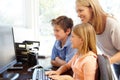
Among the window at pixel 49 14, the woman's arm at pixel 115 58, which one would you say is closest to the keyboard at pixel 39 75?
the woman's arm at pixel 115 58

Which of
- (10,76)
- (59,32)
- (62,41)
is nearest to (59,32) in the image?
(59,32)

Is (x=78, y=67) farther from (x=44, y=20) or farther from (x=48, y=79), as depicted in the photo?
(x=44, y=20)

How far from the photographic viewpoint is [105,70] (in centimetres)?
126

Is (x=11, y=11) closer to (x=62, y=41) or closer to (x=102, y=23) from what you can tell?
(x=62, y=41)

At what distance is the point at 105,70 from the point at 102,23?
0.55 meters

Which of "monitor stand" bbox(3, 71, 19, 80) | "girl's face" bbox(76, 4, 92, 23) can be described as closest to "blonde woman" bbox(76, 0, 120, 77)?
"girl's face" bbox(76, 4, 92, 23)

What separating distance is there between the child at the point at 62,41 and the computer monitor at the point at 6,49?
1.45 feet

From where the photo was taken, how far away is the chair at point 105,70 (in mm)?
1234

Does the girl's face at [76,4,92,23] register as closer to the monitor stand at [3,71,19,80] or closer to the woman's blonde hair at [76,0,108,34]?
the woman's blonde hair at [76,0,108,34]

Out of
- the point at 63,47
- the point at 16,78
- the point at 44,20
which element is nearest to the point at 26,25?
the point at 44,20

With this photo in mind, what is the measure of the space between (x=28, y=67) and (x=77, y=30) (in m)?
0.63

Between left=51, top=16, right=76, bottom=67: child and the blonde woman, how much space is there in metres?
0.29

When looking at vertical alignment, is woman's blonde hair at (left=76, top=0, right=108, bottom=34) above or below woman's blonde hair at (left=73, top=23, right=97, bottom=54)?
above

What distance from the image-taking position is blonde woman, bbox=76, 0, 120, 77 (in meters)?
1.62
